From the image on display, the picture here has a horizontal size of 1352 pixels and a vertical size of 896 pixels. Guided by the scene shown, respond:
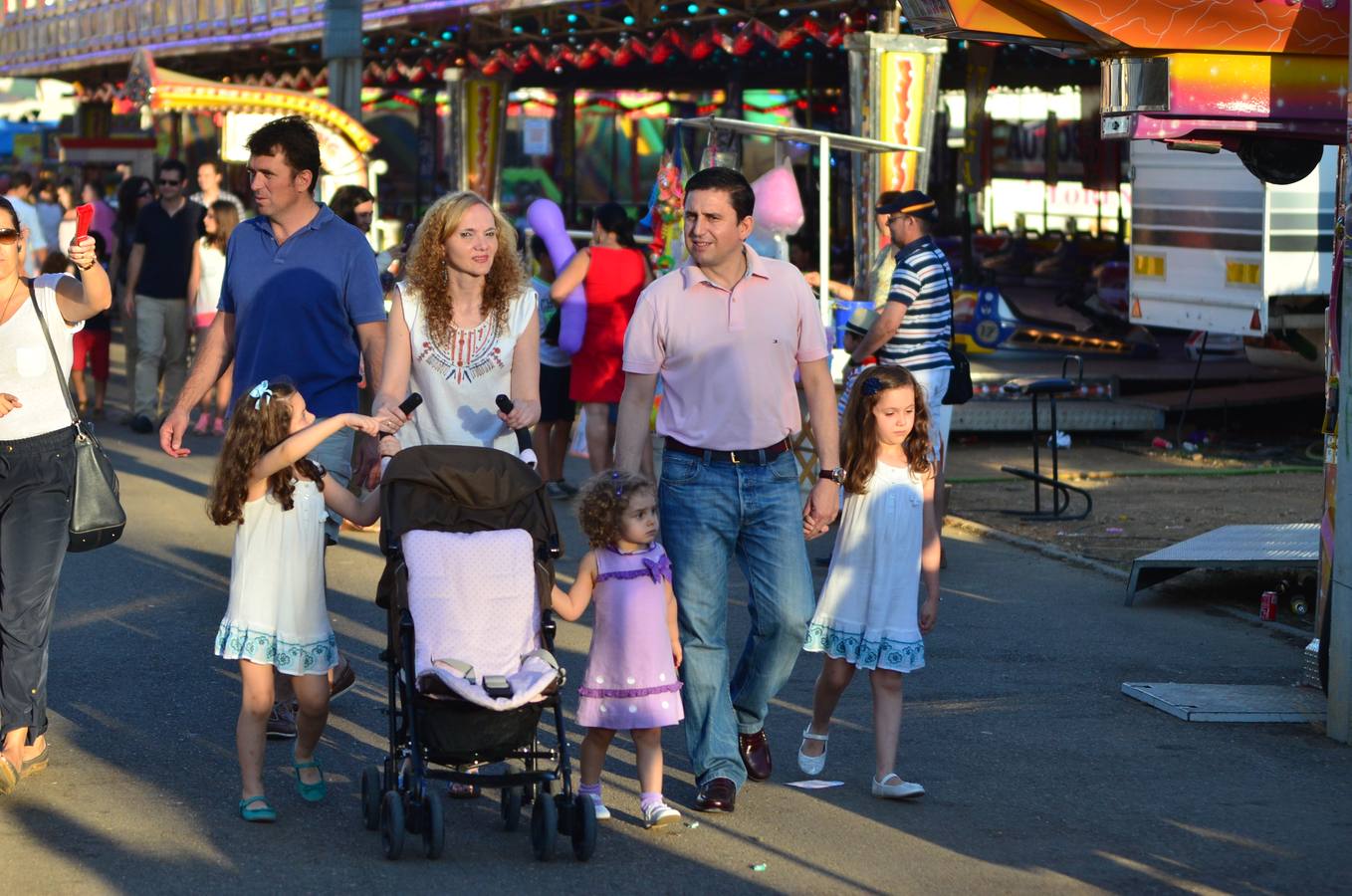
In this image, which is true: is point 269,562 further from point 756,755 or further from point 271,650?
point 756,755

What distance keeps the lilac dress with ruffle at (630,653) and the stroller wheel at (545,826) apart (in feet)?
1.18

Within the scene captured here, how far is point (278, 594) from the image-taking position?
5.60m

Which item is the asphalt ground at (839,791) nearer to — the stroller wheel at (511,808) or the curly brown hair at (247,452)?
the stroller wheel at (511,808)

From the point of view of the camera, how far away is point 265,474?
5578 millimetres

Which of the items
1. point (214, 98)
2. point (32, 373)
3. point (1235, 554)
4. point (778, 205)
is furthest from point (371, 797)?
point (214, 98)

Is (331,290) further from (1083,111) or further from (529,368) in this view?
(1083,111)

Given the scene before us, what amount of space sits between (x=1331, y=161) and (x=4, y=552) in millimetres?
10910

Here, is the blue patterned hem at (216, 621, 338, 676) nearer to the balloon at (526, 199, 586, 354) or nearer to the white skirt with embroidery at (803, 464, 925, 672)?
the white skirt with embroidery at (803, 464, 925, 672)

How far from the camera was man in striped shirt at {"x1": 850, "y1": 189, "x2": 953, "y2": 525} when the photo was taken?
9422 millimetres

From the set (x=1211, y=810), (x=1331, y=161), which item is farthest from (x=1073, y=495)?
(x=1211, y=810)

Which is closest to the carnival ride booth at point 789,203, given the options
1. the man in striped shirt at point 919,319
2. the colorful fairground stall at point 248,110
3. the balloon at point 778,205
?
the balloon at point 778,205

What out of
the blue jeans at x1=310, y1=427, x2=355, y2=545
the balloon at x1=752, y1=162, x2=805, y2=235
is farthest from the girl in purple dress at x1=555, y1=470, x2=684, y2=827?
the balloon at x1=752, y1=162, x2=805, y2=235

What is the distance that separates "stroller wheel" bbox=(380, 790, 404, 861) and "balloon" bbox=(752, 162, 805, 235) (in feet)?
26.0

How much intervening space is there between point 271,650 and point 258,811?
460 mm
